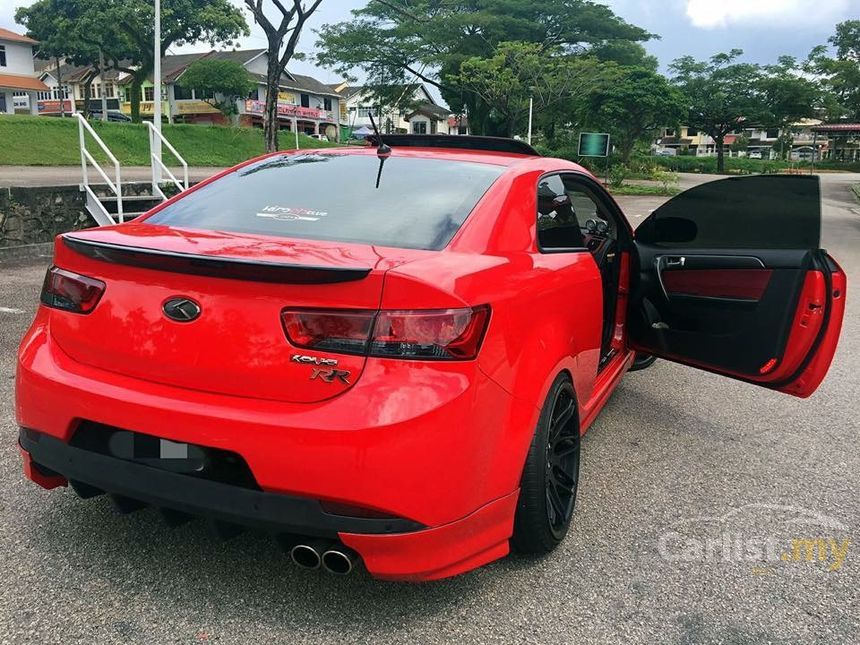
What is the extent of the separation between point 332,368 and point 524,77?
115 ft

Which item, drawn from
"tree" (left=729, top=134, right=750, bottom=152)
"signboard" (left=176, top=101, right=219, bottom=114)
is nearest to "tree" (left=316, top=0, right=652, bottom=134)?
"signboard" (left=176, top=101, right=219, bottom=114)

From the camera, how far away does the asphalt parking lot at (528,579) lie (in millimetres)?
2254

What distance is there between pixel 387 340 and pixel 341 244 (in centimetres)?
49

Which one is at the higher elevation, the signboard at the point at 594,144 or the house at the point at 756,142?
the house at the point at 756,142

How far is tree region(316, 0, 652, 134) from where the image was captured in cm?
3975

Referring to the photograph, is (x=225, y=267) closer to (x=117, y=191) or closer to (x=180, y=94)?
(x=117, y=191)

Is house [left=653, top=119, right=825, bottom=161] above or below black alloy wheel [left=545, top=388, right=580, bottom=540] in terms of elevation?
above

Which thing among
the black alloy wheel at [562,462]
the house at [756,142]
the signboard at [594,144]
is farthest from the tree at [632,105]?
the black alloy wheel at [562,462]

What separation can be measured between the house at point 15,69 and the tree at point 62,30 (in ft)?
5.04

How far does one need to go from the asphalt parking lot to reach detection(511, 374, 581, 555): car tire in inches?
5.3

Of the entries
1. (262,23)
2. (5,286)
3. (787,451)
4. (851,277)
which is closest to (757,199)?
(787,451)

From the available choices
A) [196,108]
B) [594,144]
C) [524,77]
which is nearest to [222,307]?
[594,144]

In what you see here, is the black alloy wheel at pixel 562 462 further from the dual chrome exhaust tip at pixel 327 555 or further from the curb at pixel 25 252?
the curb at pixel 25 252

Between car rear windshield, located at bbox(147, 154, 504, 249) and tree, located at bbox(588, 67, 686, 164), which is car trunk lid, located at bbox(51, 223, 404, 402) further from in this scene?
tree, located at bbox(588, 67, 686, 164)
